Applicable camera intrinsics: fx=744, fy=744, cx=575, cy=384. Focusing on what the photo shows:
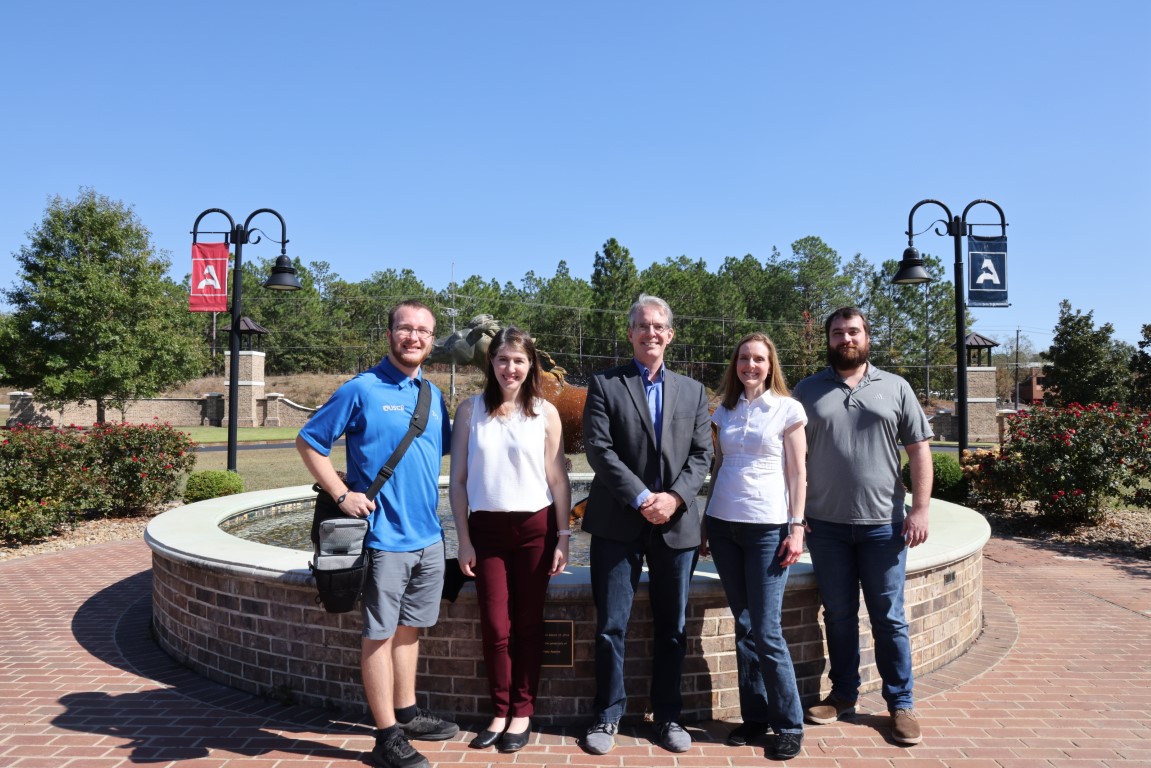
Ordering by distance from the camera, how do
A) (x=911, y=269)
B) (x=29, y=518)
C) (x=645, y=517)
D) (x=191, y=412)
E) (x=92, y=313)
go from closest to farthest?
1. (x=645, y=517)
2. (x=29, y=518)
3. (x=911, y=269)
4. (x=92, y=313)
5. (x=191, y=412)

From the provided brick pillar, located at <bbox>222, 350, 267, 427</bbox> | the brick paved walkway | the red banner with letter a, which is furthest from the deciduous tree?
the brick paved walkway

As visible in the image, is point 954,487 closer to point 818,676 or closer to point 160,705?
point 818,676

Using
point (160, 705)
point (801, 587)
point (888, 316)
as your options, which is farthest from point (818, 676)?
point (888, 316)

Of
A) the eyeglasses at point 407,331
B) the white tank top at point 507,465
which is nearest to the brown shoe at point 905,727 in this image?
the white tank top at point 507,465

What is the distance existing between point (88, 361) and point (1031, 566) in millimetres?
27587

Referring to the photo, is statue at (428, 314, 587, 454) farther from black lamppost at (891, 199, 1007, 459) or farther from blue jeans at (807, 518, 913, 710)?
black lamppost at (891, 199, 1007, 459)

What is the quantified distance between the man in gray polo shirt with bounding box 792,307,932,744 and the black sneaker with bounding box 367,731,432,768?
1929mm

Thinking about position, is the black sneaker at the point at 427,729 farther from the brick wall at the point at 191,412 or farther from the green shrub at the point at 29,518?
the brick wall at the point at 191,412

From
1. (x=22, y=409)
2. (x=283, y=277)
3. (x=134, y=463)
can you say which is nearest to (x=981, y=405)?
(x=283, y=277)

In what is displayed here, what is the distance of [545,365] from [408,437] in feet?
12.8

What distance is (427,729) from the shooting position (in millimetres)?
3498

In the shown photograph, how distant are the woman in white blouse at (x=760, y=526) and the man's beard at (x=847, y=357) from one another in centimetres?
38

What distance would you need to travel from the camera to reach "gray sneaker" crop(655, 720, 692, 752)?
11.1 ft

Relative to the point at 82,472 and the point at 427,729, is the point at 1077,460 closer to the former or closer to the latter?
the point at 427,729
